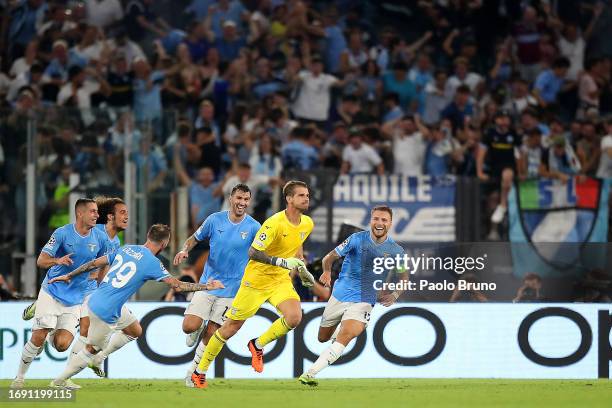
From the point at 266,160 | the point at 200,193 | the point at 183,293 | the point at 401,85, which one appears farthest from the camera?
the point at 401,85

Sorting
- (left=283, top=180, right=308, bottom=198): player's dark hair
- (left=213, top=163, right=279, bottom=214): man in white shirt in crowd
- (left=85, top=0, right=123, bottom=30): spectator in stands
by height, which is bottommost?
(left=283, top=180, right=308, bottom=198): player's dark hair

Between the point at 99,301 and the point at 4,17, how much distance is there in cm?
1096

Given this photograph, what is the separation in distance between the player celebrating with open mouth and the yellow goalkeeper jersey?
1.21 ft

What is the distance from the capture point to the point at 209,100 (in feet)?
71.7

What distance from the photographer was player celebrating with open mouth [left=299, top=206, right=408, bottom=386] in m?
14.2

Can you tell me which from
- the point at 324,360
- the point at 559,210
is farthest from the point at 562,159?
the point at 324,360

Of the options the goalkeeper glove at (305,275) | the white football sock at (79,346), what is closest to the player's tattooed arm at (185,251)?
the white football sock at (79,346)

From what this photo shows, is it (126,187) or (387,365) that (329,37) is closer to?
(126,187)

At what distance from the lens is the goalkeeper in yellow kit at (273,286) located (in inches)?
548

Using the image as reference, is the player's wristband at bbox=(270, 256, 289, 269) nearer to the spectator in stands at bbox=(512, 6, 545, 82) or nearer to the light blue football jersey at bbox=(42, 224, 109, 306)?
the light blue football jersey at bbox=(42, 224, 109, 306)

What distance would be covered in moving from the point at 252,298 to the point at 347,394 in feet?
4.42

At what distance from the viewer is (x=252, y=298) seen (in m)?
14.1

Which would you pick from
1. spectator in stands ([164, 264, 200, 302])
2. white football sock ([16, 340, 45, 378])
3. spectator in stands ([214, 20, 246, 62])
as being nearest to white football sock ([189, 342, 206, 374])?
white football sock ([16, 340, 45, 378])

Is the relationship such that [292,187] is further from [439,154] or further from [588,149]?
[588,149]
